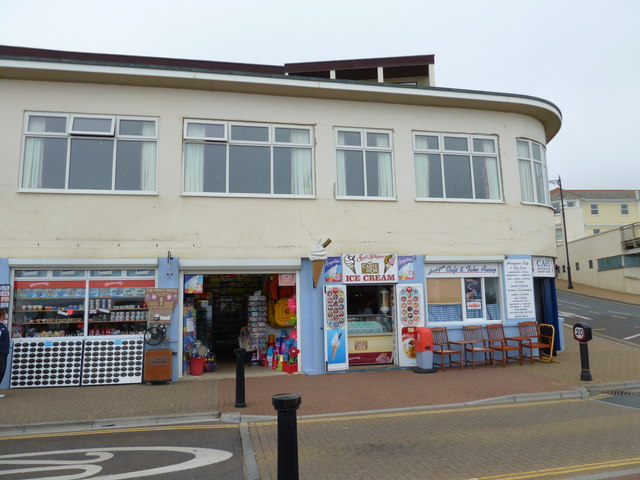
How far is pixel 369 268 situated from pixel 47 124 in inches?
327

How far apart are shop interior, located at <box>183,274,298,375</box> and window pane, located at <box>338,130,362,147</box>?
3817 mm

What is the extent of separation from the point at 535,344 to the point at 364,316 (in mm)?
4472

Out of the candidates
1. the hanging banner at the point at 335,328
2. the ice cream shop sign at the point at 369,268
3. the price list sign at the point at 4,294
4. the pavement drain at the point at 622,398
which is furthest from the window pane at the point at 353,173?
the price list sign at the point at 4,294

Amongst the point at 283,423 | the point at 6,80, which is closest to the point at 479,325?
the point at 283,423

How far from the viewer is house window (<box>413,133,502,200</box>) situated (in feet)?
43.1

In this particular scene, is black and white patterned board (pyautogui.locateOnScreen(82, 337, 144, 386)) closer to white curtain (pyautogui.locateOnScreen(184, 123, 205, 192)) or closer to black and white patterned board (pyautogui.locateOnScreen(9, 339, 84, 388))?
black and white patterned board (pyautogui.locateOnScreen(9, 339, 84, 388))

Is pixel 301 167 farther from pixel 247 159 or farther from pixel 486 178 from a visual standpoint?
pixel 486 178

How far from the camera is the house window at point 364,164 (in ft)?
41.4

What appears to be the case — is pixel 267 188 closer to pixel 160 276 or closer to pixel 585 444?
pixel 160 276

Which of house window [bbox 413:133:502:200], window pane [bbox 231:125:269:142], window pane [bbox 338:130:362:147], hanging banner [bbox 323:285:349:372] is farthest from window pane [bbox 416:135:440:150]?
hanging banner [bbox 323:285:349:372]

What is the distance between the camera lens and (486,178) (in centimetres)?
1359

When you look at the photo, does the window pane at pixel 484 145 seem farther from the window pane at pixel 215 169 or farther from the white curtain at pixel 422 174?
the window pane at pixel 215 169

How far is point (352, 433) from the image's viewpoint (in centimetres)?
689

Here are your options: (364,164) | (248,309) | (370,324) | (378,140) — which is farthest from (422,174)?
(248,309)
